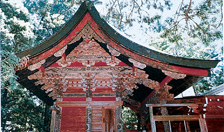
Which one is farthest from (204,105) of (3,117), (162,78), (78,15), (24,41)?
(3,117)

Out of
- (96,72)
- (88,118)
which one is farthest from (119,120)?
(96,72)

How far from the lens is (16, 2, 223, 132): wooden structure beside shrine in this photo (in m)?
4.96

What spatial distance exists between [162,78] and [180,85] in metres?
0.75

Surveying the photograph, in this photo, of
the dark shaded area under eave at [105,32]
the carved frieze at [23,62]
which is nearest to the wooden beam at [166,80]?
the dark shaded area under eave at [105,32]

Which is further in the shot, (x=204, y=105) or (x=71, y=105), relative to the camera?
(x=71, y=105)

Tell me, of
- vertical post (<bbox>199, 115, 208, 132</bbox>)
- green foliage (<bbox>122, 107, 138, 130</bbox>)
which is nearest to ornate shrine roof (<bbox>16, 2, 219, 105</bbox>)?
vertical post (<bbox>199, 115, 208, 132</bbox>)

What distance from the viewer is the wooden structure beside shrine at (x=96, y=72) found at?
4.96m

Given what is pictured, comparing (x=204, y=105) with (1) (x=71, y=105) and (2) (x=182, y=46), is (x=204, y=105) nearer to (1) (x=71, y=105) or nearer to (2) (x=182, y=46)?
(1) (x=71, y=105)

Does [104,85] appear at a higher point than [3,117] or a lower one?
higher

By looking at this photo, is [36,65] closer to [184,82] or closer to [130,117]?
[184,82]

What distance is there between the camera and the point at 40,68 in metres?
5.47

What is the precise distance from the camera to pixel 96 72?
581cm

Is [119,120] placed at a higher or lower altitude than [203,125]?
higher

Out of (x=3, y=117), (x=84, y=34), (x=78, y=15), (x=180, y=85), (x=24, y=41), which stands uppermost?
(x=24, y=41)
